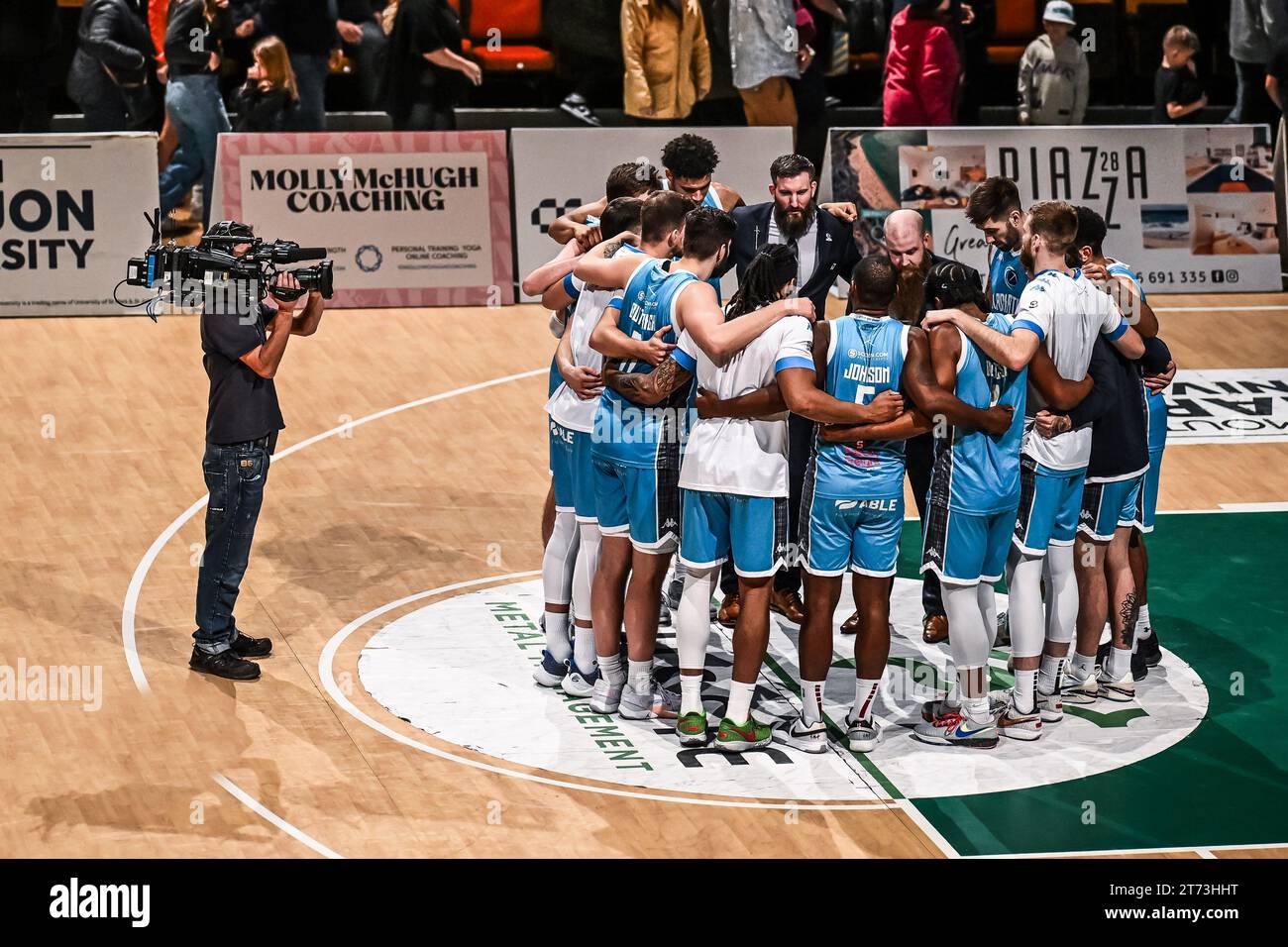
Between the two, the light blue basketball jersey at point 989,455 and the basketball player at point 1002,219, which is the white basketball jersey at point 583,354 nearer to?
the light blue basketball jersey at point 989,455

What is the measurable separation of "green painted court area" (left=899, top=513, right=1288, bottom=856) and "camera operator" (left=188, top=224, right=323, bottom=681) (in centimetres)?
341

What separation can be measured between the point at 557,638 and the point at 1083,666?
251cm

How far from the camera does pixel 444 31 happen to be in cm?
1485

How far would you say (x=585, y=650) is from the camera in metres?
8.71

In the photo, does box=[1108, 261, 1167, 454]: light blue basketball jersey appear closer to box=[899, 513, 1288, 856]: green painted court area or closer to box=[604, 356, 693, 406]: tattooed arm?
box=[899, 513, 1288, 856]: green painted court area

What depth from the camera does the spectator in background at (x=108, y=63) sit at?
14656 mm

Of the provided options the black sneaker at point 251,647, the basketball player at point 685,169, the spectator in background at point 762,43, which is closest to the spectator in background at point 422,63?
the spectator in background at point 762,43

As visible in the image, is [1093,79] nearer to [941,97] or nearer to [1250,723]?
[941,97]

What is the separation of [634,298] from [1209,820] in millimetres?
3214

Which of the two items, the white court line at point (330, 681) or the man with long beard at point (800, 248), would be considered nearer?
the white court line at point (330, 681)

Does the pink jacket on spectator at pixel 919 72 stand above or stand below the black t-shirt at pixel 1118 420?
above

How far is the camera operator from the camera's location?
847cm

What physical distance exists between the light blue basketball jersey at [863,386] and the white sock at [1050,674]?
133 centimetres
